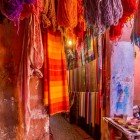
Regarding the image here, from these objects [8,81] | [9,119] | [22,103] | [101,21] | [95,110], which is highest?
[101,21]

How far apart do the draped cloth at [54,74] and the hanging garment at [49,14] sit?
0.21 meters

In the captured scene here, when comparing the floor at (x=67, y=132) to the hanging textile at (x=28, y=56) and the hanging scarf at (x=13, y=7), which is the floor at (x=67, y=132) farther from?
the hanging scarf at (x=13, y=7)

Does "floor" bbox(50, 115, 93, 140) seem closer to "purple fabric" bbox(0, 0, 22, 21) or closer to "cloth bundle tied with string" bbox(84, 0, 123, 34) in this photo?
"cloth bundle tied with string" bbox(84, 0, 123, 34)

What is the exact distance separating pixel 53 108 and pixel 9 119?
2.17ft

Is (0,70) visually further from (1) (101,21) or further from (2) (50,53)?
(1) (101,21)

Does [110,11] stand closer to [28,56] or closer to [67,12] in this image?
[67,12]

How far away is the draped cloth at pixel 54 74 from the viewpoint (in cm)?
362

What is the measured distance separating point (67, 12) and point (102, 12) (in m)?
0.46

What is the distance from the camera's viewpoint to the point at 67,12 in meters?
2.86

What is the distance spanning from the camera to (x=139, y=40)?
15.0 ft

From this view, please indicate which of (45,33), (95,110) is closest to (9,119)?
(45,33)

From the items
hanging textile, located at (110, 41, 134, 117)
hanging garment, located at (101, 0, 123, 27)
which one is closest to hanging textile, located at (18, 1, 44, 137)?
hanging garment, located at (101, 0, 123, 27)

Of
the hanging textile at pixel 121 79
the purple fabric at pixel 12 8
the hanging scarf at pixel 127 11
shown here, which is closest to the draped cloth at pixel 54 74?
the hanging scarf at pixel 127 11

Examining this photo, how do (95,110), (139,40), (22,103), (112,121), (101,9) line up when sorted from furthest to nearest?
1. (95,110)
2. (112,121)
3. (139,40)
4. (22,103)
5. (101,9)
